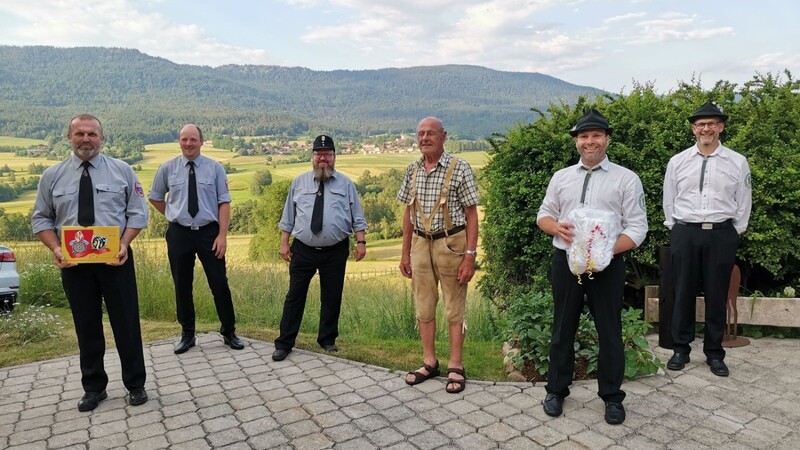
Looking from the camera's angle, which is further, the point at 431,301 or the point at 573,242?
the point at 431,301

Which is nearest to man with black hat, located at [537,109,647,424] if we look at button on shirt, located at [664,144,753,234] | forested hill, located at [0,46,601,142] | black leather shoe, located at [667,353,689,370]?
black leather shoe, located at [667,353,689,370]

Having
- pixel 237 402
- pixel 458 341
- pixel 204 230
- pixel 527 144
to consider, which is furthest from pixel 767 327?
pixel 204 230

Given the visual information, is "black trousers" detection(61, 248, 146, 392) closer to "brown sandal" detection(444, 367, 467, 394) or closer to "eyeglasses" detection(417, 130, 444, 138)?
"brown sandal" detection(444, 367, 467, 394)

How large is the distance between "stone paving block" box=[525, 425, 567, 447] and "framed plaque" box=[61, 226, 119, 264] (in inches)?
128

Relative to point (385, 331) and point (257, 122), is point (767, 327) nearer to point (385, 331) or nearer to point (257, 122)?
point (385, 331)

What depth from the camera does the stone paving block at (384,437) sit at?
3.42 meters

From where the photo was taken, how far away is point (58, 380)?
15.4ft

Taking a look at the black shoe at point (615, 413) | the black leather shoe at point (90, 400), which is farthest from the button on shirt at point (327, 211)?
the black shoe at point (615, 413)

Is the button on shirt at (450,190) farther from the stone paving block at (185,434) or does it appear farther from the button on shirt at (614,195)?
the stone paving block at (185,434)

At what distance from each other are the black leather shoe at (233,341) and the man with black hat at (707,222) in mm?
4148

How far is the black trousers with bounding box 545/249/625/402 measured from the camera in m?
3.62

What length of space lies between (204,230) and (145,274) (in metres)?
3.62

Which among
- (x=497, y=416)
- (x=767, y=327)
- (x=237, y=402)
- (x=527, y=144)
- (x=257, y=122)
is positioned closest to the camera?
(x=497, y=416)

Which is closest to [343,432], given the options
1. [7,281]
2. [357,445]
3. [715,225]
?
[357,445]
